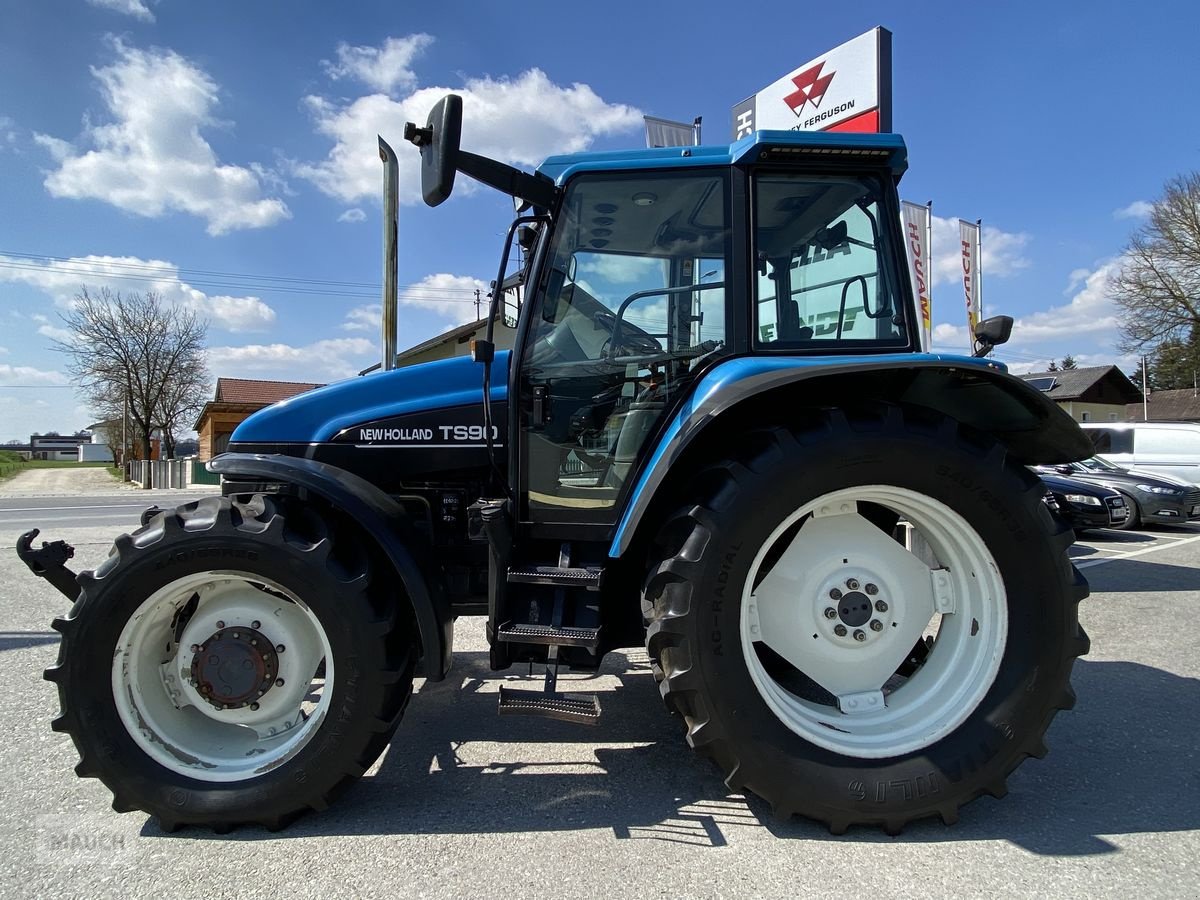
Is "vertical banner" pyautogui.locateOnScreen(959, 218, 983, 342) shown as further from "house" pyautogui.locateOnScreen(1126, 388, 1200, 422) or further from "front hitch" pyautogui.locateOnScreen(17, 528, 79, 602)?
"house" pyautogui.locateOnScreen(1126, 388, 1200, 422)

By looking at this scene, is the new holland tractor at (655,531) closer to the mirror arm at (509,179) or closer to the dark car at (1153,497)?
the mirror arm at (509,179)

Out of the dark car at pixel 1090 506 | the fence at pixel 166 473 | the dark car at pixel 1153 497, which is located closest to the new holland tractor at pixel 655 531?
the dark car at pixel 1090 506

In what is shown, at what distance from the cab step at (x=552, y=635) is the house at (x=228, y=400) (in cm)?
3147

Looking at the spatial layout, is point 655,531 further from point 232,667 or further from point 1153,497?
point 1153,497

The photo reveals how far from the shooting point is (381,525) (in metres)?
2.48

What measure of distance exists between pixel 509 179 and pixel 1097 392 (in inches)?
1870

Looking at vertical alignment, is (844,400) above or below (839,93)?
below

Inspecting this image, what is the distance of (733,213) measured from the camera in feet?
8.57

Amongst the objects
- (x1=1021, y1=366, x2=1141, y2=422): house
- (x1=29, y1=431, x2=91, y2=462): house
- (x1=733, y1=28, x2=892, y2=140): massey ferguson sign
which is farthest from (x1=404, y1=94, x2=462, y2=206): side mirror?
(x1=29, y1=431, x2=91, y2=462): house

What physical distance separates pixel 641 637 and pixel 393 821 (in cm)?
109

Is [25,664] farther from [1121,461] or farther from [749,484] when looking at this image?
[1121,461]

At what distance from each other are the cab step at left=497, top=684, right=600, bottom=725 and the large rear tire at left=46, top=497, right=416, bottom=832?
1.24 ft

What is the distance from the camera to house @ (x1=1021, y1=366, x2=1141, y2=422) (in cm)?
3856

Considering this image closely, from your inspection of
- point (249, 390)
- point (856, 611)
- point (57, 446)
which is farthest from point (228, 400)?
point (57, 446)
